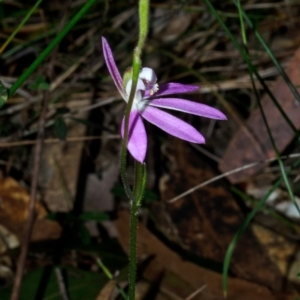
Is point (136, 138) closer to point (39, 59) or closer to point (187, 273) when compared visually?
point (39, 59)

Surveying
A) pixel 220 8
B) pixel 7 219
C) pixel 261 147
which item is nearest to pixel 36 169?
pixel 7 219

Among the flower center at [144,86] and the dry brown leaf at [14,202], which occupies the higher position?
the flower center at [144,86]

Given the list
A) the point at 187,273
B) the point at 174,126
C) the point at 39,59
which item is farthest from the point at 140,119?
the point at 187,273

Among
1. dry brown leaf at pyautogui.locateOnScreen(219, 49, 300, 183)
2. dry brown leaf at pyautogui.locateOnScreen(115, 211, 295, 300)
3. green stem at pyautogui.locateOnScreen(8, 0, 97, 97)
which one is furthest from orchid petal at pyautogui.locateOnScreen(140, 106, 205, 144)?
dry brown leaf at pyautogui.locateOnScreen(219, 49, 300, 183)

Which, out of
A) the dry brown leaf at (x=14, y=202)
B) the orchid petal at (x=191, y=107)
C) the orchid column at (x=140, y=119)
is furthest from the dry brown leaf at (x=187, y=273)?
the orchid petal at (x=191, y=107)

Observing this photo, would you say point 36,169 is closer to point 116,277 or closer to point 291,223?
point 116,277

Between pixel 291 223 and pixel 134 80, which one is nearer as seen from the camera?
pixel 134 80

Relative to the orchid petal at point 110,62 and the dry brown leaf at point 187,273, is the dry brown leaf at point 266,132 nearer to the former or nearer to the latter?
the dry brown leaf at point 187,273
